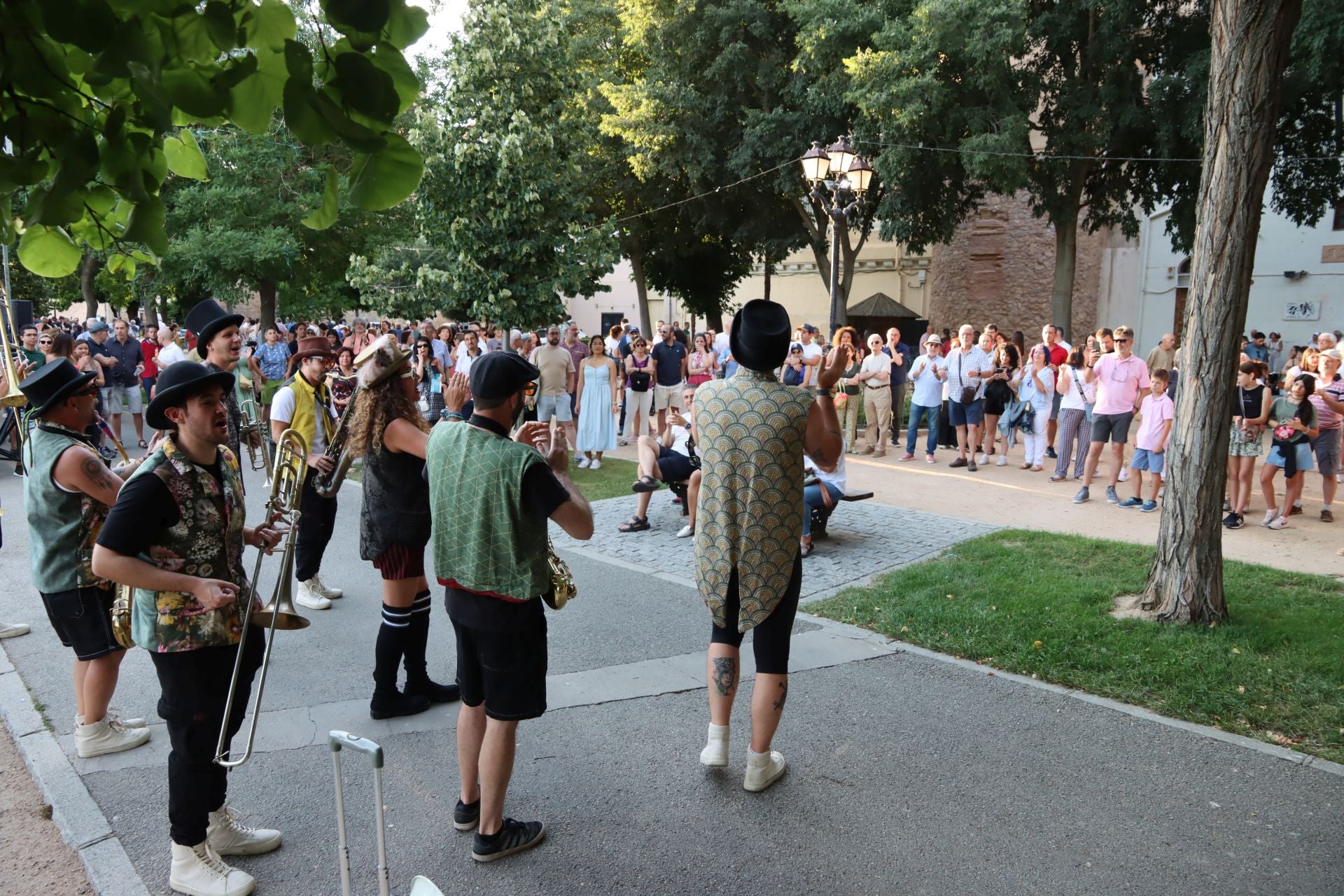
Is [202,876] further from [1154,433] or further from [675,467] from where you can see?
[1154,433]

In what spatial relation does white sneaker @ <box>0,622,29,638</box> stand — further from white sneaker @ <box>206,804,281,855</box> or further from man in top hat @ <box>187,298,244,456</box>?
white sneaker @ <box>206,804,281,855</box>

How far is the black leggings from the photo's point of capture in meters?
3.91

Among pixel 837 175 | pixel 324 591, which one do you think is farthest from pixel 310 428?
pixel 837 175

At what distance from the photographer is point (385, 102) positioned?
6.28 ft

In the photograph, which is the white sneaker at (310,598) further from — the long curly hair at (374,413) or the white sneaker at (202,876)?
the white sneaker at (202,876)

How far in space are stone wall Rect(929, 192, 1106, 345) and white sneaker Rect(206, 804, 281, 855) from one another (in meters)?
29.8

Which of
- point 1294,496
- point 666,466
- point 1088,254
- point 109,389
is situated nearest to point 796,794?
point 666,466

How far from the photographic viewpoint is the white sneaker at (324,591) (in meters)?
6.79

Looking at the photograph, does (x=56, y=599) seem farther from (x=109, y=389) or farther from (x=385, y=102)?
(x=109, y=389)

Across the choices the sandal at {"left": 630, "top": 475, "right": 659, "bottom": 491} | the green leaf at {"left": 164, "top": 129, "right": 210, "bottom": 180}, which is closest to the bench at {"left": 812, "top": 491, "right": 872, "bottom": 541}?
the sandal at {"left": 630, "top": 475, "right": 659, "bottom": 491}

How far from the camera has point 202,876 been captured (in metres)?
3.30

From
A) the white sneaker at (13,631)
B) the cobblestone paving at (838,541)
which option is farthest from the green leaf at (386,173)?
the white sneaker at (13,631)

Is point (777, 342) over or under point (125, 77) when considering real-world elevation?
under

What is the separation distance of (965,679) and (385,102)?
4520 millimetres
